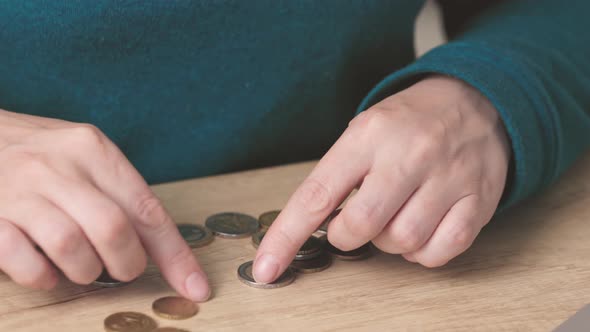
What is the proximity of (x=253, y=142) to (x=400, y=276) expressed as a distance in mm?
528

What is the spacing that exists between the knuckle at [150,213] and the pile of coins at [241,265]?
78 millimetres

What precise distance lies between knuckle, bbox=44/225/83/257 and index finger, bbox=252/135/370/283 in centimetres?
20

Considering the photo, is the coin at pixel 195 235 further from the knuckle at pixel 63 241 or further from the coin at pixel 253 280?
the knuckle at pixel 63 241

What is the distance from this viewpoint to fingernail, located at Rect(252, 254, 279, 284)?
2.57 ft

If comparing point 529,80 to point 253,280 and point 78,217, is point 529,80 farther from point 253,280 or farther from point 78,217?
point 78,217

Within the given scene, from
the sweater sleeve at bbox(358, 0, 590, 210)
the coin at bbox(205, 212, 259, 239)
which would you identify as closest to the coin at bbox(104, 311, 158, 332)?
the coin at bbox(205, 212, 259, 239)

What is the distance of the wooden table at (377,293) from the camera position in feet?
2.36

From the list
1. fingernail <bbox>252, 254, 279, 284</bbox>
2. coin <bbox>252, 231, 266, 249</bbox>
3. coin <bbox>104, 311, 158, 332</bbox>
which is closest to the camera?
coin <bbox>104, 311, 158, 332</bbox>

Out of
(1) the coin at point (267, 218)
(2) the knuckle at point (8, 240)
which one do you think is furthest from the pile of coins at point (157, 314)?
(1) the coin at point (267, 218)

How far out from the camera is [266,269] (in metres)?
0.78

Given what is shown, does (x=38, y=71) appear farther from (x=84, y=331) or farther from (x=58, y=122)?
(x=84, y=331)

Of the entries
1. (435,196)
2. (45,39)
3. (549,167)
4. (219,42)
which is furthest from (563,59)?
(45,39)

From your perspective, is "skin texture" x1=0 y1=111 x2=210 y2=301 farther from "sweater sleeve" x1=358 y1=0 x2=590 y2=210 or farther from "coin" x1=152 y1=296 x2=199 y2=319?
"sweater sleeve" x1=358 y1=0 x2=590 y2=210

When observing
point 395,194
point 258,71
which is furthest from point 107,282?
Answer: point 258,71
